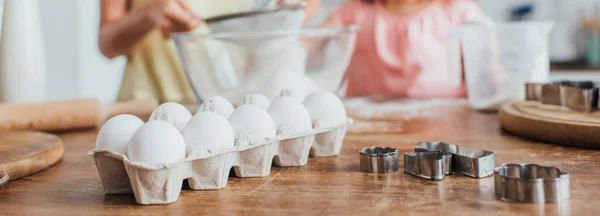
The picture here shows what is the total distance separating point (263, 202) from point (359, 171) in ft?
0.52

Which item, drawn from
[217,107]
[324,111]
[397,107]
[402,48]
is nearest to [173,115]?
[217,107]

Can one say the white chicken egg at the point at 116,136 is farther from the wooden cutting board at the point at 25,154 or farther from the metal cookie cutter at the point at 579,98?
the metal cookie cutter at the point at 579,98

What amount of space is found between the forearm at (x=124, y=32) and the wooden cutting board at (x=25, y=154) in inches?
27.0

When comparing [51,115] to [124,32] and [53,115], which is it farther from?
[124,32]

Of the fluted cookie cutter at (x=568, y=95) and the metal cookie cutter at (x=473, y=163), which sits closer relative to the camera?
the metal cookie cutter at (x=473, y=163)

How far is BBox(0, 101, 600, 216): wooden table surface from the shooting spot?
51 centimetres

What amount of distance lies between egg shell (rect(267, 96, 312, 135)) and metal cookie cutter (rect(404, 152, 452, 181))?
0.41 ft

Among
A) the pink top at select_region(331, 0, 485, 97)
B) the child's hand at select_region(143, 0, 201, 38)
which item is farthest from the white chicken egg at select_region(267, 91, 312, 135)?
the pink top at select_region(331, 0, 485, 97)

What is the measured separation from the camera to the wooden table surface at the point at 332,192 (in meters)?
0.51

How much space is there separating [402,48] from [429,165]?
1.64 m

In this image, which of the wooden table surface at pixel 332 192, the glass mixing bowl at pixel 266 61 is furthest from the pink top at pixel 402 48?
the wooden table surface at pixel 332 192

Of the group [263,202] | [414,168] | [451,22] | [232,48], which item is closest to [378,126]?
[232,48]

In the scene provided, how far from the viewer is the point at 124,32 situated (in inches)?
65.6

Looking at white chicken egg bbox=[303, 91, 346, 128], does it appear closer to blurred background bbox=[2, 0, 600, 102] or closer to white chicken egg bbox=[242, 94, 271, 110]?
white chicken egg bbox=[242, 94, 271, 110]
